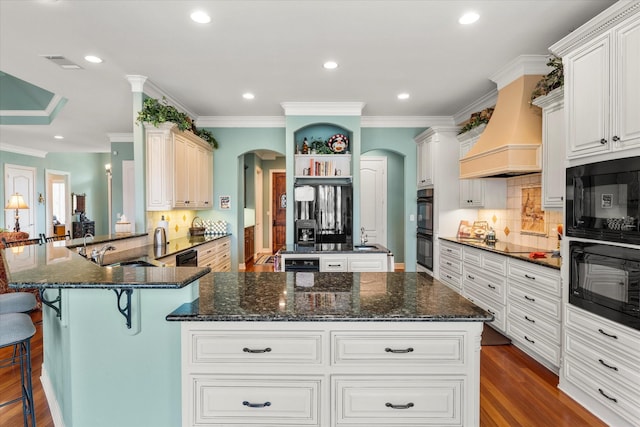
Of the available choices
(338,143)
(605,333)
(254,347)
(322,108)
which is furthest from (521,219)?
(254,347)

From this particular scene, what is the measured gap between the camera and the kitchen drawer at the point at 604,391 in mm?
1960

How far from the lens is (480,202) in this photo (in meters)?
4.60

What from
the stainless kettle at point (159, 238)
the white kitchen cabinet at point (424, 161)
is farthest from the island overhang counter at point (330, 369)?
the white kitchen cabinet at point (424, 161)

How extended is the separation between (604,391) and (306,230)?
3.62 meters

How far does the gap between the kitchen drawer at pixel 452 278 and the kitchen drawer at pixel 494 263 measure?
0.69 m

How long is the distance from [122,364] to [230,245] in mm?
4209

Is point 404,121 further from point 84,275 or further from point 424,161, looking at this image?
point 84,275

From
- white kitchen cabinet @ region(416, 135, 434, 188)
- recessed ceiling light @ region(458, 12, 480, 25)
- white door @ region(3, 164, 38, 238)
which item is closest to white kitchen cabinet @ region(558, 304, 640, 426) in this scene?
recessed ceiling light @ region(458, 12, 480, 25)

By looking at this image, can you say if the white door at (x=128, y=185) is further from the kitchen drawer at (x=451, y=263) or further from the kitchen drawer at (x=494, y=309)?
the kitchen drawer at (x=494, y=309)

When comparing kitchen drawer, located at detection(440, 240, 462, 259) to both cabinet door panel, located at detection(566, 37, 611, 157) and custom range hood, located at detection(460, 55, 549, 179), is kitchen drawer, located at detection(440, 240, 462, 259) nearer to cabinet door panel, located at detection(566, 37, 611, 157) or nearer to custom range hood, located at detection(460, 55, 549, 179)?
custom range hood, located at detection(460, 55, 549, 179)

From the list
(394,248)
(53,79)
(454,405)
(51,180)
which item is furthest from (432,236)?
(51,180)

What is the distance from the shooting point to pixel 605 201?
2.14 m

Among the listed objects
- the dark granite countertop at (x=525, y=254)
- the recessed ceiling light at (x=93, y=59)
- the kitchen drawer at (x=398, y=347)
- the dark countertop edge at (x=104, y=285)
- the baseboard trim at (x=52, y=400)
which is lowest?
the baseboard trim at (x=52, y=400)

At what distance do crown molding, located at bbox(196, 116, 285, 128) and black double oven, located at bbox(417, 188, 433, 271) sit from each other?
8.37 ft
